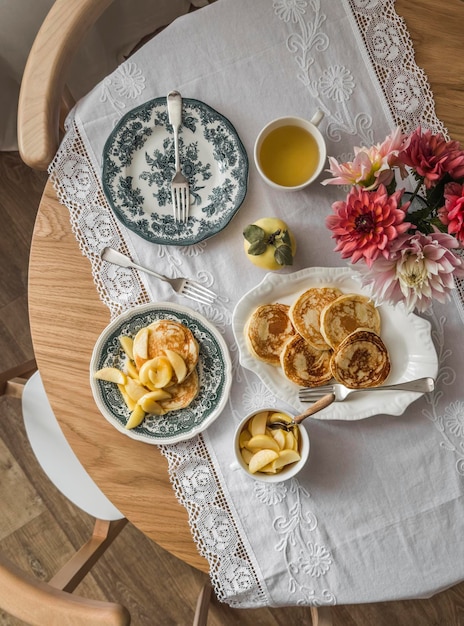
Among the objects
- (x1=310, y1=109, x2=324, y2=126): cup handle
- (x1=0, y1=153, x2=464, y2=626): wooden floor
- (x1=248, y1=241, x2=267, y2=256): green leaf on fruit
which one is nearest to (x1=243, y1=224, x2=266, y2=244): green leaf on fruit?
(x1=248, y1=241, x2=267, y2=256): green leaf on fruit

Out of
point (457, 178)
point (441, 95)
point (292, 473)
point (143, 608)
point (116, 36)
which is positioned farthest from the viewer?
point (143, 608)

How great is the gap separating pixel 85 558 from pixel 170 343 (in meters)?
0.56

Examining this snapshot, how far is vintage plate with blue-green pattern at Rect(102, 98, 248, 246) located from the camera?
1111mm

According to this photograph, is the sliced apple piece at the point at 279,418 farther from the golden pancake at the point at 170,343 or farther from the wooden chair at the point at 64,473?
the wooden chair at the point at 64,473

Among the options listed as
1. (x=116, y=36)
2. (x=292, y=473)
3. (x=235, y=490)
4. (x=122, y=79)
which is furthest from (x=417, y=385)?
(x=116, y=36)

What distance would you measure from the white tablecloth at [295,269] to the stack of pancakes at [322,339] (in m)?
0.07

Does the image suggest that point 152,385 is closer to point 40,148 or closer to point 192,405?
point 192,405

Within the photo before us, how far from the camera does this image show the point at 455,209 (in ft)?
2.80

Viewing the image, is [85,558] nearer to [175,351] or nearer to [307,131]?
[175,351]

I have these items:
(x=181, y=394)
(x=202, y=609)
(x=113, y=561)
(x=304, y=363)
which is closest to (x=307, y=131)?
(x=304, y=363)

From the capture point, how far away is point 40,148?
1094 mm

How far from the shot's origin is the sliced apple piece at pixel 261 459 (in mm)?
1034

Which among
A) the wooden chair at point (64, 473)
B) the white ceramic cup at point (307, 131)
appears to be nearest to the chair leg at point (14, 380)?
the wooden chair at point (64, 473)

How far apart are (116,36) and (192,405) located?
1.07 m
